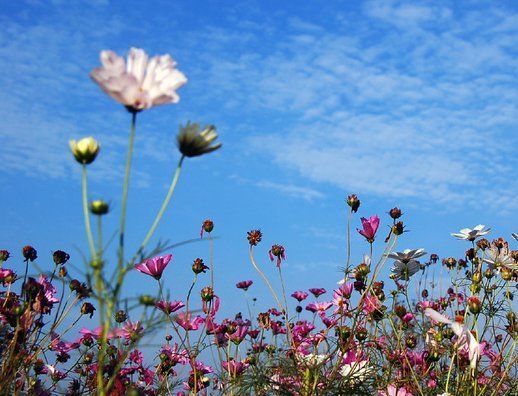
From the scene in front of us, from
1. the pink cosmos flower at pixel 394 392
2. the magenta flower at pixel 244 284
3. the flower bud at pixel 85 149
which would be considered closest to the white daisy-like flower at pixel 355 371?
the pink cosmos flower at pixel 394 392

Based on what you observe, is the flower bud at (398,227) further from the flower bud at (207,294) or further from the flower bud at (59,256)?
the flower bud at (59,256)

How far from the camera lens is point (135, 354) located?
A: 333 cm

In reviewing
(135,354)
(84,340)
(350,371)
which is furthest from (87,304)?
(350,371)

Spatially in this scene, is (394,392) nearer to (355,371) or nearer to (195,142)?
(355,371)

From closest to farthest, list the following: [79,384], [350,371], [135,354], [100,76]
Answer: [100,76] → [350,371] → [79,384] → [135,354]

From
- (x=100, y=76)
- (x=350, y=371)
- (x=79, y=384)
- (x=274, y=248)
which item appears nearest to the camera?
(x=100, y=76)

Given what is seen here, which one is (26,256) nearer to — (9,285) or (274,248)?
(9,285)

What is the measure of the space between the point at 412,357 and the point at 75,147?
2.15 meters

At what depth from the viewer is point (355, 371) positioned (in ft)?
7.93

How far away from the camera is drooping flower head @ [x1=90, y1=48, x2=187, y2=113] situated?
123 cm

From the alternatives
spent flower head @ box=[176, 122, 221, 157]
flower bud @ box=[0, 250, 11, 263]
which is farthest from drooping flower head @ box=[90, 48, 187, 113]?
flower bud @ box=[0, 250, 11, 263]

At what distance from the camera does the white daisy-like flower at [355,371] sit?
239cm

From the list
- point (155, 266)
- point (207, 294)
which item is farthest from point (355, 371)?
point (155, 266)

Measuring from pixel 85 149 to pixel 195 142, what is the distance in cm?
21
